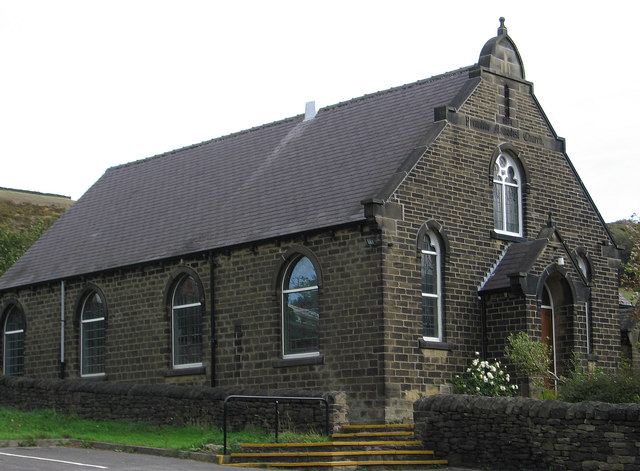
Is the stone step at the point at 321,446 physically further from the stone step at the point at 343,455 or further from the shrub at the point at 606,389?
the shrub at the point at 606,389

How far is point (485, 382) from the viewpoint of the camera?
76.6 ft

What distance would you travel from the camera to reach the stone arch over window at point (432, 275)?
77.8ft

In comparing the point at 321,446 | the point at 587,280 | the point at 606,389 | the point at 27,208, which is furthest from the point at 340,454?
the point at 27,208

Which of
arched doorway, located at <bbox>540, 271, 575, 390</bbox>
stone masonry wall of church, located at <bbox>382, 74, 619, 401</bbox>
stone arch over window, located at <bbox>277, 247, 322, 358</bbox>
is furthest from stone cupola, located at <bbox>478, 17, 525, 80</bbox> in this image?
stone arch over window, located at <bbox>277, 247, 322, 358</bbox>

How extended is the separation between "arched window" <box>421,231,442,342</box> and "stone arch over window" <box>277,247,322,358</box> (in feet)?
8.19

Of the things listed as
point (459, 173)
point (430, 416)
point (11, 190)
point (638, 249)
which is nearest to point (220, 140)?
point (459, 173)

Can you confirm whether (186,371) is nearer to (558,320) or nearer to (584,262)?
(558,320)

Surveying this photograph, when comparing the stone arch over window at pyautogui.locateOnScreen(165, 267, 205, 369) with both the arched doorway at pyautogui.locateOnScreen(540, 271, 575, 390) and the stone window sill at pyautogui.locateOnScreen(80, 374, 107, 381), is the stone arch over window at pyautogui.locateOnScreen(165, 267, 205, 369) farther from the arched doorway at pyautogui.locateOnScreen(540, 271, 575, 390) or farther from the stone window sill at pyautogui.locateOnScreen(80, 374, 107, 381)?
the arched doorway at pyautogui.locateOnScreen(540, 271, 575, 390)

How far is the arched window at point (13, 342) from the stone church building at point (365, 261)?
1.66 m

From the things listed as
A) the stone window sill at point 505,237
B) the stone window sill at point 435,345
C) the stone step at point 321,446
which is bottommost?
the stone step at point 321,446

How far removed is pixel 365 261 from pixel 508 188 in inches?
218

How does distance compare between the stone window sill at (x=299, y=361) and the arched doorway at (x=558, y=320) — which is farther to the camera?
the arched doorway at (x=558, y=320)

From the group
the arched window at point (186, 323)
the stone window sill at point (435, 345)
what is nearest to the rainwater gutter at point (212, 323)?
the arched window at point (186, 323)

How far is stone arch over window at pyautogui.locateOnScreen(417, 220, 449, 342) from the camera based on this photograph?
23.7 m
